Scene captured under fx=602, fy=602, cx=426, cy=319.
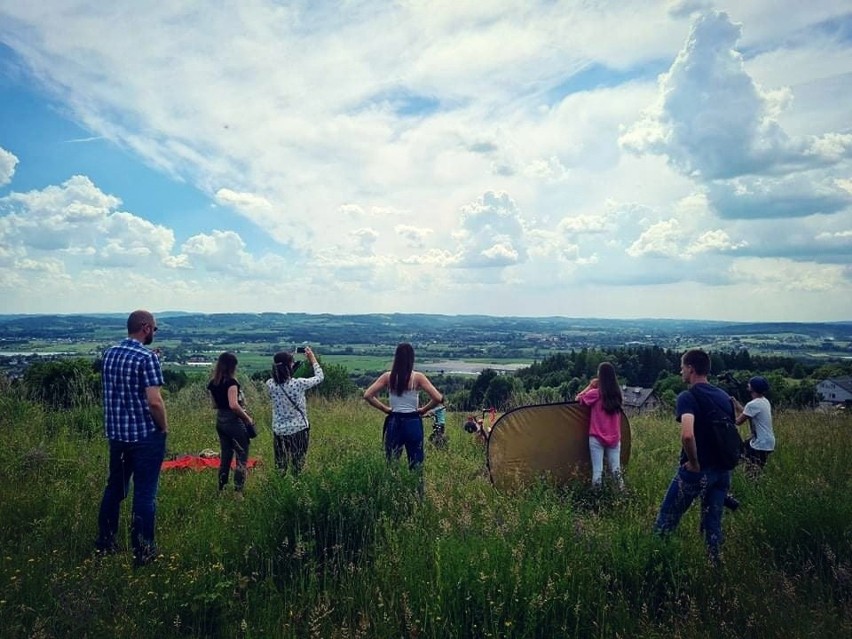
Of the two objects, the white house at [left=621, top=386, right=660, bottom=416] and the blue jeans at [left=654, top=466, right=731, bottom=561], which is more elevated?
the blue jeans at [left=654, top=466, right=731, bottom=561]

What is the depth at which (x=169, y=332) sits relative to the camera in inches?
1805

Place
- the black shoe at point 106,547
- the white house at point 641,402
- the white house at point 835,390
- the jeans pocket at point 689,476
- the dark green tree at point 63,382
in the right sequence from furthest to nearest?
the white house at point 835,390 → the white house at point 641,402 → the dark green tree at point 63,382 → the jeans pocket at point 689,476 → the black shoe at point 106,547

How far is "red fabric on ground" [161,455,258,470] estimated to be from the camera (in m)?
7.79

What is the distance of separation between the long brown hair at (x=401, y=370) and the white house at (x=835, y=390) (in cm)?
1595

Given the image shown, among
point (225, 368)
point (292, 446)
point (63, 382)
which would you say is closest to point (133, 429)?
point (225, 368)

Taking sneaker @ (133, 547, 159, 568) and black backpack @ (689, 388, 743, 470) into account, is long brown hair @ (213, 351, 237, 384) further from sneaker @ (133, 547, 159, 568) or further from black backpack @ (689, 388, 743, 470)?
black backpack @ (689, 388, 743, 470)

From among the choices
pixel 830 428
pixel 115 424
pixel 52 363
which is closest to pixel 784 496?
pixel 115 424

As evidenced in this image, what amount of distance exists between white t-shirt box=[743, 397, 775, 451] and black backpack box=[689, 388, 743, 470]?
2.33 meters

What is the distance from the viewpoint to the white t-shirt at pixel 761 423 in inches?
275

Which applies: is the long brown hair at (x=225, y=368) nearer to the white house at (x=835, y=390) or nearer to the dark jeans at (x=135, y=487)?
the dark jeans at (x=135, y=487)

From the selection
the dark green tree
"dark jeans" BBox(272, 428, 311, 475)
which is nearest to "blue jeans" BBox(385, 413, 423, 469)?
"dark jeans" BBox(272, 428, 311, 475)

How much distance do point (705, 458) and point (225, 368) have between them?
5002 millimetres

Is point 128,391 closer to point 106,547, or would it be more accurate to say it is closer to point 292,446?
point 106,547

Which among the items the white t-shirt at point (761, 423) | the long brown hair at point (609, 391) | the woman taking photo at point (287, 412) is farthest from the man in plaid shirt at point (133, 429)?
the white t-shirt at point (761, 423)
